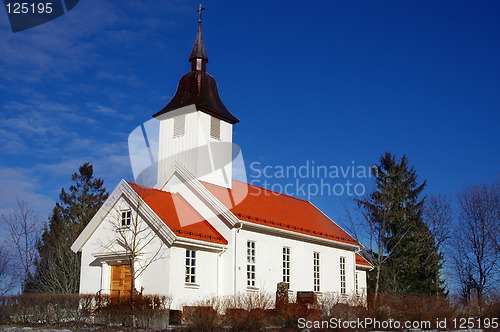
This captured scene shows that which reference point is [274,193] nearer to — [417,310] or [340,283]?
[340,283]

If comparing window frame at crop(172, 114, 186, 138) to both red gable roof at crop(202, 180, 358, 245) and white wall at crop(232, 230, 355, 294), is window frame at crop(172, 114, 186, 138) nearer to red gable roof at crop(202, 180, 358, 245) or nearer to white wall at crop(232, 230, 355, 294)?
red gable roof at crop(202, 180, 358, 245)

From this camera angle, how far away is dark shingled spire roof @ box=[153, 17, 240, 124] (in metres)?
28.6

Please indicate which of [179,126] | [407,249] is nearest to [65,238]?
[179,126]

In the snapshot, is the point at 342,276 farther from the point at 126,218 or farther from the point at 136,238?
the point at 126,218

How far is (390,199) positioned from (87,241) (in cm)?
2263

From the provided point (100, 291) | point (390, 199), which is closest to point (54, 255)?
point (100, 291)

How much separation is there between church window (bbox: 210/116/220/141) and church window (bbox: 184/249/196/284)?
7.87 m

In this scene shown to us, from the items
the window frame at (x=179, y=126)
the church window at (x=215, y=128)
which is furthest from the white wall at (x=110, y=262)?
the church window at (x=215, y=128)

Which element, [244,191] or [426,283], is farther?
[426,283]

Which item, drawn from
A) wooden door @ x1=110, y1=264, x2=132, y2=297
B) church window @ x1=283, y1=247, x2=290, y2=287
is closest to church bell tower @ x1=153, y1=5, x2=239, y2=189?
church window @ x1=283, y1=247, x2=290, y2=287

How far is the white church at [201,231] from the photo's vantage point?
72.6 feet

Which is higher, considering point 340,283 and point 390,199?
point 390,199

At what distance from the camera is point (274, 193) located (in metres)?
32.5

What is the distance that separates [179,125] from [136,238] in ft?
25.5
